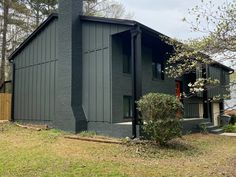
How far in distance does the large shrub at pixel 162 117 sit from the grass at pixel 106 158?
472 millimetres

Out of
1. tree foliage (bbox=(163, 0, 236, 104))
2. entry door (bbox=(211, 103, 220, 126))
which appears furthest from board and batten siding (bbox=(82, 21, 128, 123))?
entry door (bbox=(211, 103, 220, 126))

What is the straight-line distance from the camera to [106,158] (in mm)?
8094

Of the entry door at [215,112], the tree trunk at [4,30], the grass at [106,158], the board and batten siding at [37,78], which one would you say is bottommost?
the grass at [106,158]

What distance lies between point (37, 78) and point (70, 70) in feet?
11.1

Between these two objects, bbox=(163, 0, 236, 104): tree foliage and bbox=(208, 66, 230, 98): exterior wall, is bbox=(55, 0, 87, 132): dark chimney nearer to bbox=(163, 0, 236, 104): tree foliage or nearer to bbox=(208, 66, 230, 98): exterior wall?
bbox=(163, 0, 236, 104): tree foliage

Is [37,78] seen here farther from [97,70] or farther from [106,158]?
[106,158]

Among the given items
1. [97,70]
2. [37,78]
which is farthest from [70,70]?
[37,78]

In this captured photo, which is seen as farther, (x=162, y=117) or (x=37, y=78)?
(x=37, y=78)

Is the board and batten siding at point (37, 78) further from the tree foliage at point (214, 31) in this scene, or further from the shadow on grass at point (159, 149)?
the tree foliage at point (214, 31)

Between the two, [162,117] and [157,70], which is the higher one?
[157,70]

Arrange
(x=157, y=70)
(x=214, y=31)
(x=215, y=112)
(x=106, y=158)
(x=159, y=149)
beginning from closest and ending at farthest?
(x=214, y=31), (x=106, y=158), (x=159, y=149), (x=157, y=70), (x=215, y=112)

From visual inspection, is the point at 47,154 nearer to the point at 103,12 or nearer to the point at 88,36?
the point at 88,36

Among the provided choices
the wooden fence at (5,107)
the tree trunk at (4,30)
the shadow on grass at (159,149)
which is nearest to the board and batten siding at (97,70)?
the shadow on grass at (159,149)

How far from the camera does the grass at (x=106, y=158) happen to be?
22.1ft
